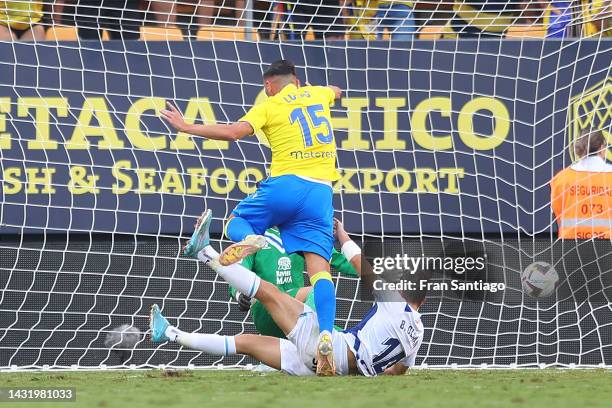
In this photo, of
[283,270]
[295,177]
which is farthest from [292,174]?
[283,270]

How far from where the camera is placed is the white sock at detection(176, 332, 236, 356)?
650cm

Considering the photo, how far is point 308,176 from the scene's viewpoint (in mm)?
6922

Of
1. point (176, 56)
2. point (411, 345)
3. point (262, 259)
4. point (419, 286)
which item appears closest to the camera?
point (411, 345)

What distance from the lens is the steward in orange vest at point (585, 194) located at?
862 cm

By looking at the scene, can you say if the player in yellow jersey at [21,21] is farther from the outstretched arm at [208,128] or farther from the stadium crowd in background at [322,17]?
the outstretched arm at [208,128]

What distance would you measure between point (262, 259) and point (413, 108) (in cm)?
224

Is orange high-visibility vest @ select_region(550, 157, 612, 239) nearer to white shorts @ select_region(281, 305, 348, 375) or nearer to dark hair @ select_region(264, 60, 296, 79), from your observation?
dark hair @ select_region(264, 60, 296, 79)

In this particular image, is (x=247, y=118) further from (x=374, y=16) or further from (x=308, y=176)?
(x=374, y=16)

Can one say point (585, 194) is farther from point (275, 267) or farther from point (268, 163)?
point (275, 267)

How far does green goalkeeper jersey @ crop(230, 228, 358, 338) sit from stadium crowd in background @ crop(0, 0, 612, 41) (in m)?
1.86

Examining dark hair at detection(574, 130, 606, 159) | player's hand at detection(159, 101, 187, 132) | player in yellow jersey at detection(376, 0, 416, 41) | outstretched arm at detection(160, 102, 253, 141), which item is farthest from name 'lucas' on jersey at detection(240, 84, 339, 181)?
dark hair at detection(574, 130, 606, 159)

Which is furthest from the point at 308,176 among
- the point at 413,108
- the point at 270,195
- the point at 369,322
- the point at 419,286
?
the point at 413,108

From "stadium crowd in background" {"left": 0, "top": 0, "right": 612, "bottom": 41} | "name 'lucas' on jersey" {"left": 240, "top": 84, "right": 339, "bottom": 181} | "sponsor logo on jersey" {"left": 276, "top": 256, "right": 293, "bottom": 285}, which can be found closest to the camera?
"name 'lucas' on jersey" {"left": 240, "top": 84, "right": 339, "bottom": 181}

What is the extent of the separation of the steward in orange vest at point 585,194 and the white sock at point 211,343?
10.2 feet
